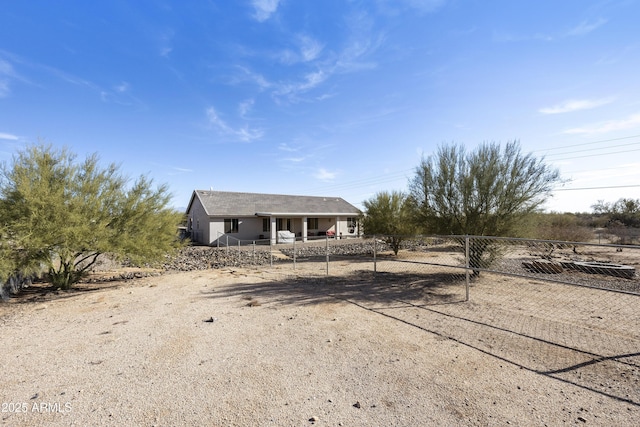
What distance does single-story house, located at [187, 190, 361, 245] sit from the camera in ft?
83.8

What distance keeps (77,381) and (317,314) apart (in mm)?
4113

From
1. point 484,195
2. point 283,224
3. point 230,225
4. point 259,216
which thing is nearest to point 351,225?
point 283,224

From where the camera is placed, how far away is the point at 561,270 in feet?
36.6

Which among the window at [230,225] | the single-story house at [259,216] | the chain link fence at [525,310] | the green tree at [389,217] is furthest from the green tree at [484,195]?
the window at [230,225]

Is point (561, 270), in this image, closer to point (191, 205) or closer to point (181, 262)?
point (181, 262)

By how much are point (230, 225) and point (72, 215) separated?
703 inches

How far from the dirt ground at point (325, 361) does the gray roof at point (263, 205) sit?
17.6 metres

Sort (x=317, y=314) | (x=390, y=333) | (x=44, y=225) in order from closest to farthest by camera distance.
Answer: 1. (x=390, y=333)
2. (x=317, y=314)
3. (x=44, y=225)

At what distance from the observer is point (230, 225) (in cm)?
2611

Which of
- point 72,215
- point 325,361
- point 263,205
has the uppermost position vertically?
point 263,205

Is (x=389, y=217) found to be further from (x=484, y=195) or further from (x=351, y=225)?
(x=351, y=225)

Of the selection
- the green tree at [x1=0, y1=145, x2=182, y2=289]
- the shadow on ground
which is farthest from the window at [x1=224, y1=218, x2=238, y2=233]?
the shadow on ground

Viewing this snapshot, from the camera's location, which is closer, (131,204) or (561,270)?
(131,204)

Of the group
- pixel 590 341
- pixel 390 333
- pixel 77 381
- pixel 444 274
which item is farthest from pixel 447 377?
pixel 444 274
